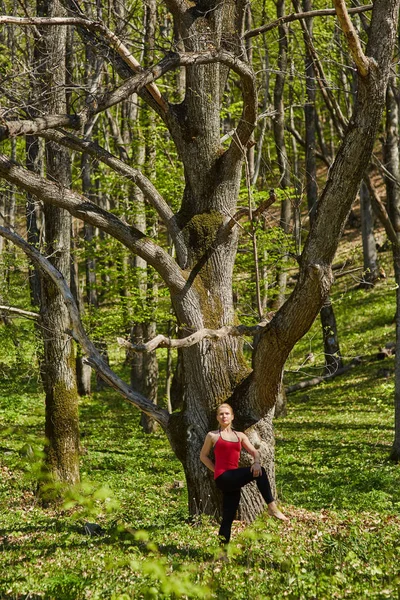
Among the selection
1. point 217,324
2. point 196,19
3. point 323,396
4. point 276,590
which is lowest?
point 323,396

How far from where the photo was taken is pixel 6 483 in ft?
42.5

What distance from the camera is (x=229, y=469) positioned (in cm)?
782

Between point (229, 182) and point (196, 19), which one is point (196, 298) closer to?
point (229, 182)

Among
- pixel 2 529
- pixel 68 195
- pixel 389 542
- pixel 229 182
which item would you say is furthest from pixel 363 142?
pixel 2 529

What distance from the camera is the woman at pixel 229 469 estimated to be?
7.68m

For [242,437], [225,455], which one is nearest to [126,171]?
[242,437]

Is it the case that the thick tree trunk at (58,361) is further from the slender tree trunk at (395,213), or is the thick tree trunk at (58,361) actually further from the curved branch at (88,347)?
the slender tree trunk at (395,213)

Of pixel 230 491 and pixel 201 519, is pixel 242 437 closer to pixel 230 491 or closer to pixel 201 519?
pixel 230 491

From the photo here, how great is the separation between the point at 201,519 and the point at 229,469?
1361 mm

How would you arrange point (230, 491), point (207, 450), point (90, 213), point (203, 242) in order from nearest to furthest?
point (230, 491)
point (207, 450)
point (90, 213)
point (203, 242)

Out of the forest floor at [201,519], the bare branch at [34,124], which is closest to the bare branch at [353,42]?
the bare branch at [34,124]

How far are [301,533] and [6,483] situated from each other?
6911 millimetres

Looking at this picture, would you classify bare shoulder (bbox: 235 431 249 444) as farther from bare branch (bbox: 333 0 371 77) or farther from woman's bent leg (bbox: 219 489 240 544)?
bare branch (bbox: 333 0 371 77)

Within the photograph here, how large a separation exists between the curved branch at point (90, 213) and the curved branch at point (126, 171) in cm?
50
